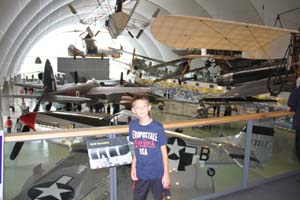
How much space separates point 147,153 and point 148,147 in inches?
2.0

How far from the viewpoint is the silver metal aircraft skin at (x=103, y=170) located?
2927mm

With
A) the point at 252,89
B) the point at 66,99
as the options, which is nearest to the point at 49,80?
the point at 66,99

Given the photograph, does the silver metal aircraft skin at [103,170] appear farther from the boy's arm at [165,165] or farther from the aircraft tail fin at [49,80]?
the aircraft tail fin at [49,80]

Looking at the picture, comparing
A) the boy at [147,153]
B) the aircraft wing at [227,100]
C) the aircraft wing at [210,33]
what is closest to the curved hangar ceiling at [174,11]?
the aircraft wing at [210,33]

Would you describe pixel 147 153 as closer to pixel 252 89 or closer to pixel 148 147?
pixel 148 147

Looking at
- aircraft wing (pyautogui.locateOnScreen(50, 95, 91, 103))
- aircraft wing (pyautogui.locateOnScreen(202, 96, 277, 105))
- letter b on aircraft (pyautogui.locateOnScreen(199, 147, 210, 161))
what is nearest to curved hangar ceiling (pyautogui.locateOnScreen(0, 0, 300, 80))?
aircraft wing (pyautogui.locateOnScreen(50, 95, 91, 103))

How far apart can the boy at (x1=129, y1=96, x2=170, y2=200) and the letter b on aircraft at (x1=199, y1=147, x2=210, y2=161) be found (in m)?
1.37

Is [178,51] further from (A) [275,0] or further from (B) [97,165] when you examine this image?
(B) [97,165]

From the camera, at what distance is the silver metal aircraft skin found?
2.93 m

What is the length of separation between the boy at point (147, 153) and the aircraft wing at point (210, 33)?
4.68 metres

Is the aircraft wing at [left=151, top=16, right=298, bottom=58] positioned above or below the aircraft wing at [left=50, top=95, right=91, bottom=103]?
above

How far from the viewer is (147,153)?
212 cm

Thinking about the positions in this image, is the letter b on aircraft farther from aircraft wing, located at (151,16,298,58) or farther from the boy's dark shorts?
aircraft wing, located at (151,16,298,58)

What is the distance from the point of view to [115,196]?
8.24 feet
